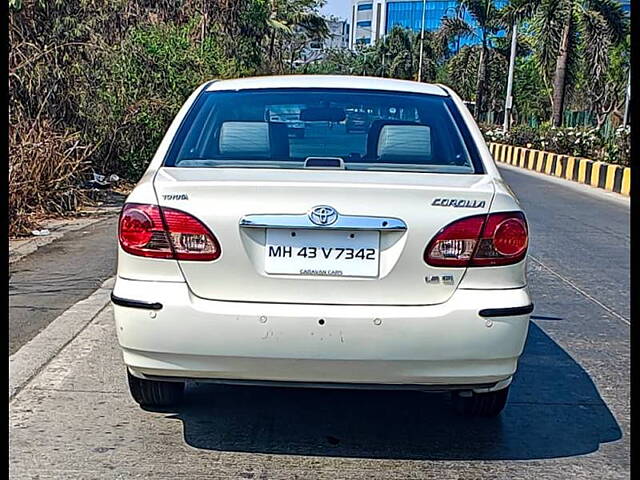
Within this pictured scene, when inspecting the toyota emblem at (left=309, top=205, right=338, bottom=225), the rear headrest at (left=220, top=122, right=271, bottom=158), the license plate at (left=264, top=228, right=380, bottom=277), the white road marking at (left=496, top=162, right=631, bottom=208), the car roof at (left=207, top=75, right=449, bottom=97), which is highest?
the car roof at (left=207, top=75, right=449, bottom=97)

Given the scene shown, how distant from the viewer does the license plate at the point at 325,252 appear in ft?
11.9

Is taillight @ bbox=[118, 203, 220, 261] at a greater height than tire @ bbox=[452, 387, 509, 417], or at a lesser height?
greater

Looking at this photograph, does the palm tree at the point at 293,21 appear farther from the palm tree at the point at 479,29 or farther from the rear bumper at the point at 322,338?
the rear bumper at the point at 322,338

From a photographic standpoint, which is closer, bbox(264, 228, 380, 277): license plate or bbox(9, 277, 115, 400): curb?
bbox(264, 228, 380, 277): license plate

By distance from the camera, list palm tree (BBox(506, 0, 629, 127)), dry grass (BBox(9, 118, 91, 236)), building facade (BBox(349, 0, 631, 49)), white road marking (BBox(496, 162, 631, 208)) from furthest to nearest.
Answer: building facade (BBox(349, 0, 631, 49)) → palm tree (BBox(506, 0, 629, 127)) → white road marking (BBox(496, 162, 631, 208)) → dry grass (BBox(9, 118, 91, 236))

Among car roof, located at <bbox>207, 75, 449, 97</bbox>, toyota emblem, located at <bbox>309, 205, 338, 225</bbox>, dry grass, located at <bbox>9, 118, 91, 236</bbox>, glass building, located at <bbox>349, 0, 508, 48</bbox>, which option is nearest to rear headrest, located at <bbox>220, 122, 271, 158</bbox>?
car roof, located at <bbox>207, 75, 449, 97</bbox>

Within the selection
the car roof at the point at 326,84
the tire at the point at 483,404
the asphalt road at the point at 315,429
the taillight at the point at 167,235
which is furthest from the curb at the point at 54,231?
the tire at the point at 483,404

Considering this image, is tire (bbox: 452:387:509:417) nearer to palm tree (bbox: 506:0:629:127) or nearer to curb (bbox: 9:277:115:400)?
curb (bbox: 9:277:115:400)

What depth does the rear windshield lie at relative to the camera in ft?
14.6

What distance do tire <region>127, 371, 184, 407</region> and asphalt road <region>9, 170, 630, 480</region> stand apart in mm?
67

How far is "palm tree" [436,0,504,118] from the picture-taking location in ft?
153

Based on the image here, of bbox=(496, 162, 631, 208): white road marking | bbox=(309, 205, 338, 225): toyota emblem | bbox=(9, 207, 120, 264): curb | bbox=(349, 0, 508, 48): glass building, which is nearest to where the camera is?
bbox=(309, 205, 338, 225): toyota emblem

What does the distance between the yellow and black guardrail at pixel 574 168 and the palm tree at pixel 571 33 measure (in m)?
3.42

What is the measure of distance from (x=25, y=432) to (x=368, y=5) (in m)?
146
